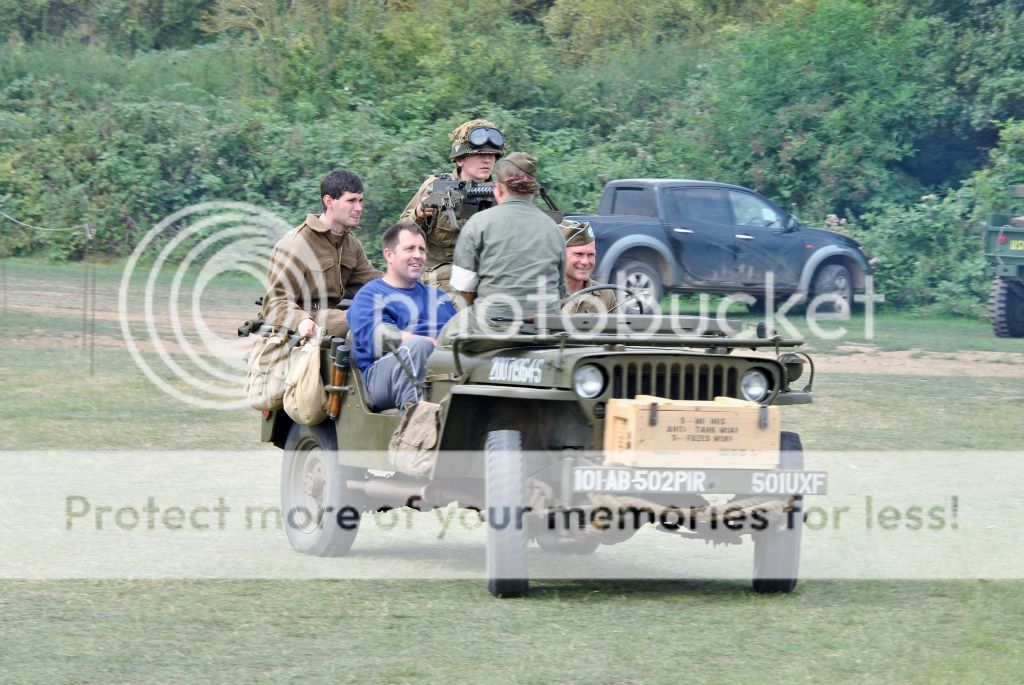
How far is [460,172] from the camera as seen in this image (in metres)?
9.85

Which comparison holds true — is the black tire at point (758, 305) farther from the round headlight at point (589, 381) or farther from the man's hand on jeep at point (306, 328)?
the round headlight at point (589, 381)

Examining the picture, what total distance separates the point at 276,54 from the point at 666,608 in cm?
2541

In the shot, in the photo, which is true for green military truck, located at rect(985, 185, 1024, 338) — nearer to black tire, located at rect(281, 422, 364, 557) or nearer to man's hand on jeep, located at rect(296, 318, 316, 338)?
black tire, located at rect(281, 422, 364, 557)

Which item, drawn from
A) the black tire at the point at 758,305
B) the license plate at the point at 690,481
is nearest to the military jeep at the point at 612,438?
the license plate at the point at 690,481

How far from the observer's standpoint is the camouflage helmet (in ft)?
31.4

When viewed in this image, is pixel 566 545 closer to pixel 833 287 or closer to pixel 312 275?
pixel 312 275

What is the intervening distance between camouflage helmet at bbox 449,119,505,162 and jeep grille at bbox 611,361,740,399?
3.02 m

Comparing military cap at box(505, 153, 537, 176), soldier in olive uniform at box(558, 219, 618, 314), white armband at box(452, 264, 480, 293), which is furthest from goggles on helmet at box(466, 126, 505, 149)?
white armband at box(452, 264, 480, 293)

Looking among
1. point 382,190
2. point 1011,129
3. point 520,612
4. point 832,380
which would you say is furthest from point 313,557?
point 1011,129

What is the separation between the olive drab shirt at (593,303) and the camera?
324 inches

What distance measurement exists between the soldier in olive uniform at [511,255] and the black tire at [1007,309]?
1507 centimetres

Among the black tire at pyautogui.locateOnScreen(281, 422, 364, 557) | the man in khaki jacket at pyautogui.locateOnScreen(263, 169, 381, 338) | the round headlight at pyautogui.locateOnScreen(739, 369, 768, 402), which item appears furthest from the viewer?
the man in khaki jacket at pyautogui.locateOnScreen(263, 169, 381, 338)

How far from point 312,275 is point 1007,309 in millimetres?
15039

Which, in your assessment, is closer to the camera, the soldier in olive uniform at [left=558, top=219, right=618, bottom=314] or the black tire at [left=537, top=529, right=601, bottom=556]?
the black tire at [left=537, top=529, right=601, bottom=556]
